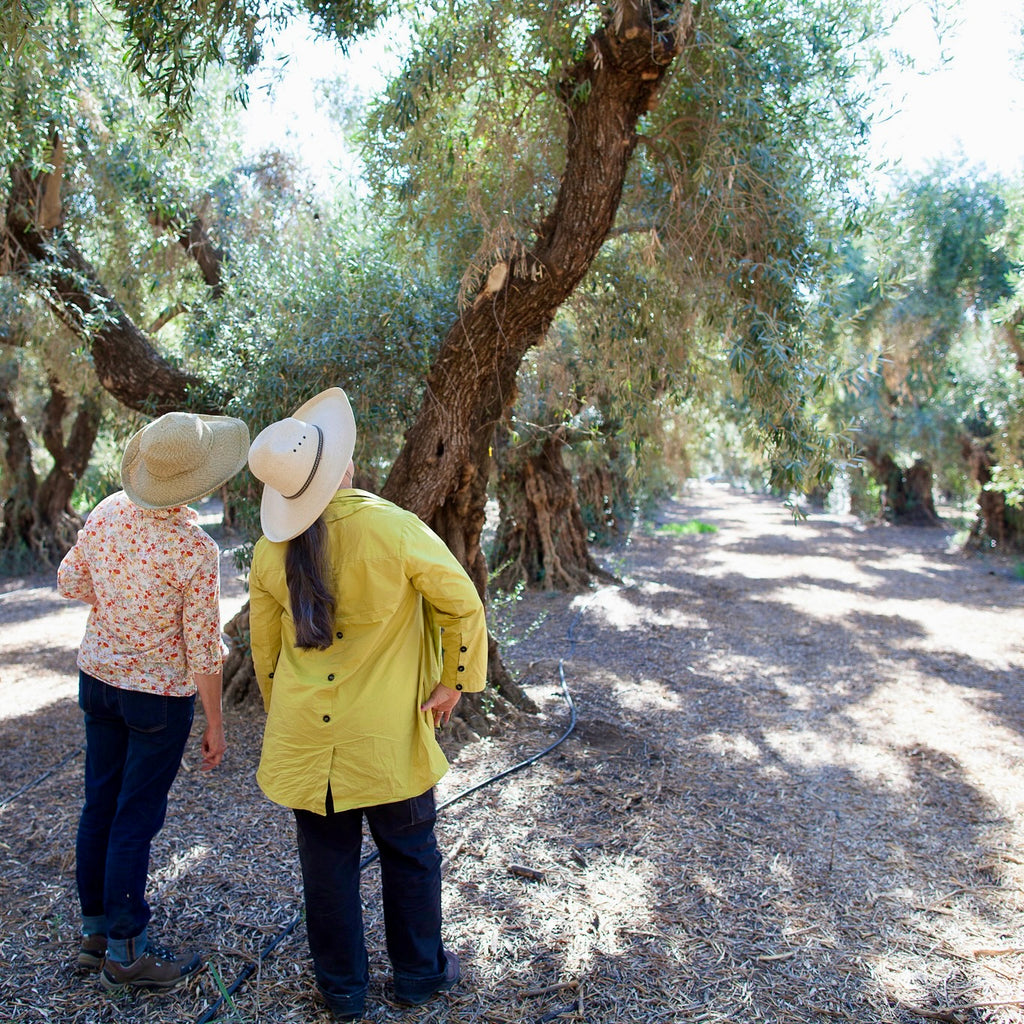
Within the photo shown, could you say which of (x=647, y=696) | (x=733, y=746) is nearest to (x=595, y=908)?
(x=733, y=746)

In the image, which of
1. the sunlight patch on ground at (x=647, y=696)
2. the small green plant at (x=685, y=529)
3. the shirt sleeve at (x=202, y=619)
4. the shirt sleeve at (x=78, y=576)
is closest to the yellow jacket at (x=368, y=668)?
the shirt sleeve at (x=202, y=619)

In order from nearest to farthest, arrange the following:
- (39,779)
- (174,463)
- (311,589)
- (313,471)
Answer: (311,589)
(313,471)
(174,463)
(39,779)

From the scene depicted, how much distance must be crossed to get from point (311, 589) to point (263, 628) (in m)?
0.33

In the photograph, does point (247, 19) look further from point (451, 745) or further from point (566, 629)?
point (566, 629)

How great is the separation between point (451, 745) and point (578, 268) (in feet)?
8.60

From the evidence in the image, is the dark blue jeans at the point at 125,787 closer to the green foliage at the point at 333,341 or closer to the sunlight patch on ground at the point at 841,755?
the green foliage at the point at 333,341

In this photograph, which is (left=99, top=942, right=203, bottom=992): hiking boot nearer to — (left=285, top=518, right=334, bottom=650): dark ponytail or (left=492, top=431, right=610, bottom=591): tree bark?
(left=285, top=518, right=334, bottom=650): dark ponytail

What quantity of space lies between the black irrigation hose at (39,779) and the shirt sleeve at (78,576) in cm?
207

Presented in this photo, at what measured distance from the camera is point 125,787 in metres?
2.61

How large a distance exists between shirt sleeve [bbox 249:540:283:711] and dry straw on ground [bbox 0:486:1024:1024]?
0.96 meters

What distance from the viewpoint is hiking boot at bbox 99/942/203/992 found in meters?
2.62

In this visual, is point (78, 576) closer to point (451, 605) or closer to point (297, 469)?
point (297, 469)

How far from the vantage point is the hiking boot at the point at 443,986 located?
260 centimetres

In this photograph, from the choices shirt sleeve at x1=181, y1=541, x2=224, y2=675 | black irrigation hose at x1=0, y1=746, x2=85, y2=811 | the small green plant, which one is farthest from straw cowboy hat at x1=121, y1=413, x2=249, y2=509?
the small green plant
